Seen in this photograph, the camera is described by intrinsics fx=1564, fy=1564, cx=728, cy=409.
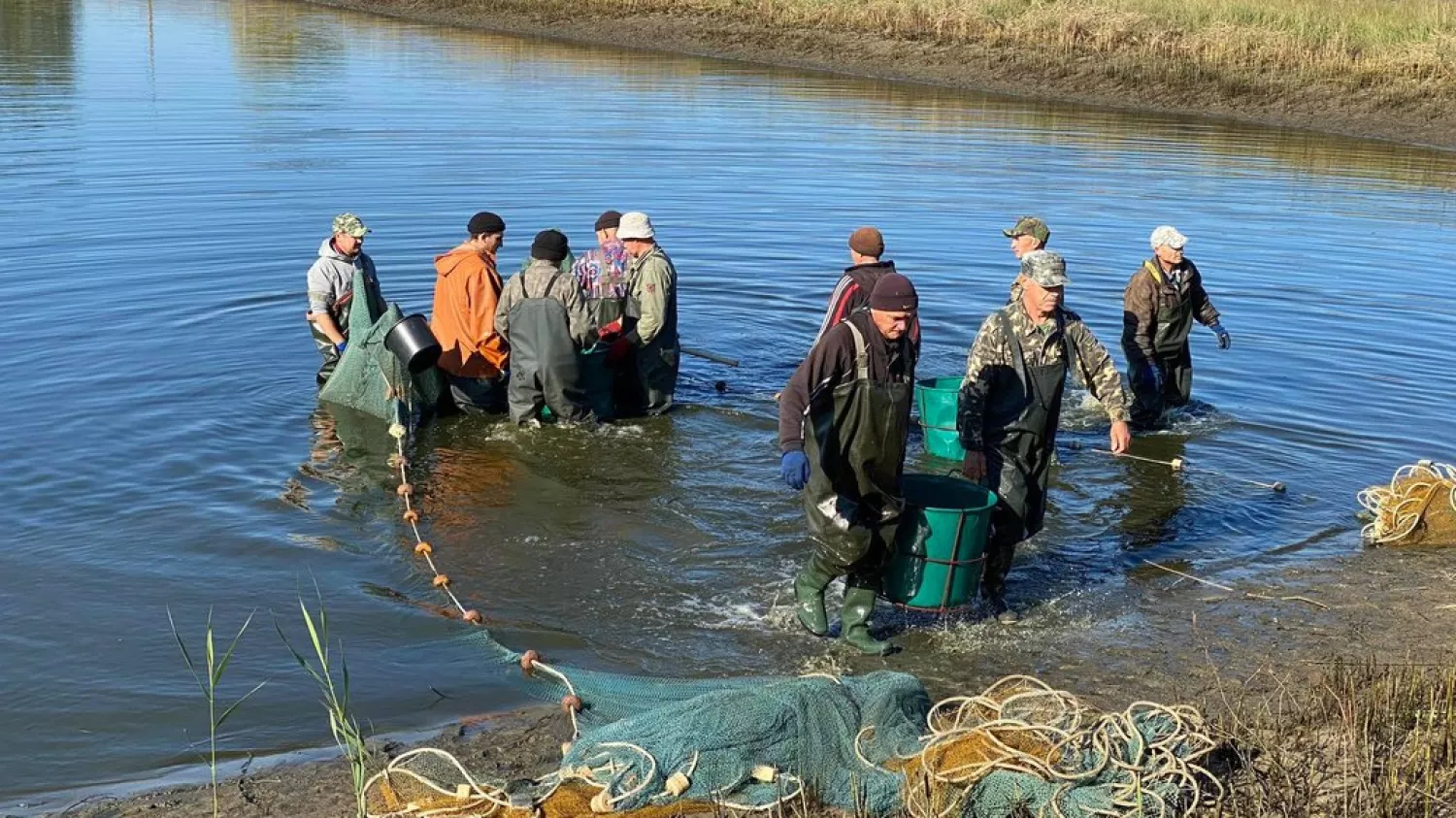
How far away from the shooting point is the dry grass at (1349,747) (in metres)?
6.04

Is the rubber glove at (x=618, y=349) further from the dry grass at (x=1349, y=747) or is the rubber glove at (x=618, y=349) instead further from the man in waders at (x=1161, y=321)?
the dry grass at (x=1349, y=747)

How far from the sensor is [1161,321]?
1237 cm

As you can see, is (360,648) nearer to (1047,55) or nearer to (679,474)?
(679,474)

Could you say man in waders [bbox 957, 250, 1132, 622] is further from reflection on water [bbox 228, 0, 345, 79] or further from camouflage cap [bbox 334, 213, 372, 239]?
reflection on water [bbox 228, 0, 345, 79]

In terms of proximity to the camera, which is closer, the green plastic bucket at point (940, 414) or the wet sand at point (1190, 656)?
the wet sand at point (1190, 656)

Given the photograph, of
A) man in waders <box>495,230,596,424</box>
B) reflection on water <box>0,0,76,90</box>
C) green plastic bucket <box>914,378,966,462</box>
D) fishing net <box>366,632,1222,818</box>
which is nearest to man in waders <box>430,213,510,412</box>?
man in waders <box>495,230,596,424</box>

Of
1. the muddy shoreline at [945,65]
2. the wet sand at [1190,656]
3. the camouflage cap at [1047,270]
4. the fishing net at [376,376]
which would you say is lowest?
the wet sand at [1190,656]

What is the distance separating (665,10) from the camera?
45.4m

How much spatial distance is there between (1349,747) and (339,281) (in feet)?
28.3

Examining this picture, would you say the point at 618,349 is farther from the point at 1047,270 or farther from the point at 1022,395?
the point at 1047,270

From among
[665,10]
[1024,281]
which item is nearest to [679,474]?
[1024,281]

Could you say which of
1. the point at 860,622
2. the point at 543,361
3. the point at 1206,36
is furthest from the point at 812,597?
the point at 1206,36

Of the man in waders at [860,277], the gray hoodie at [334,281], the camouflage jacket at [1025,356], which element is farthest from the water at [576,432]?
the man in waders at [860,277]

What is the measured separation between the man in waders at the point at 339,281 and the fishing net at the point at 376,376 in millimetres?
186
